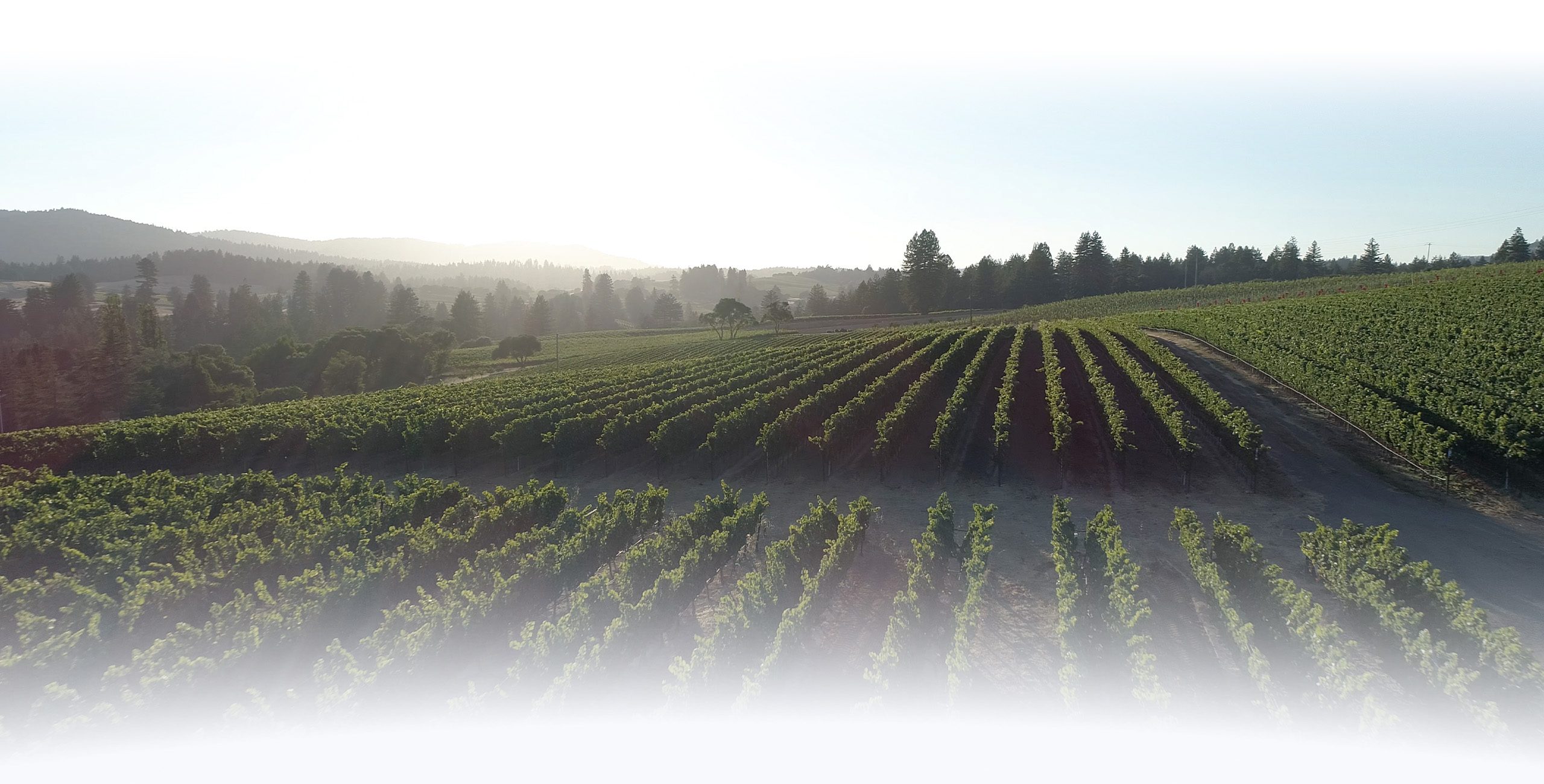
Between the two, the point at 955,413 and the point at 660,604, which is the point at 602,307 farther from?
the point at 660,604

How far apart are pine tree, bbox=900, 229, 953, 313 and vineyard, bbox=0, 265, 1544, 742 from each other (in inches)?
3178

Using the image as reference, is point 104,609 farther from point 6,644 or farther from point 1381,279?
point 1381,279

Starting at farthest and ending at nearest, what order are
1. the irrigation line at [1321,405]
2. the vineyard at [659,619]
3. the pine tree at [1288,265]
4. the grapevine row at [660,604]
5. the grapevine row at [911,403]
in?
the pine tree at [1288,265] < the grapevine row at [911,403] < the irrigation line at [1321,405] < the grapevine row at [660,604] < the vineyard at [659,619]

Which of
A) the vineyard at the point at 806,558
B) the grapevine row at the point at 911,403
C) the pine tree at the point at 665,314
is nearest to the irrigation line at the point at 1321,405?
the vineyard at the point at 806,558

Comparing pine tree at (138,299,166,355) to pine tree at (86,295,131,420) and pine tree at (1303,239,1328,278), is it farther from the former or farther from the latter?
pine tree at (1303,239,1328,278)

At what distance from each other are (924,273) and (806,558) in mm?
106074

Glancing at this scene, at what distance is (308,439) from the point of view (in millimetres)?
27031

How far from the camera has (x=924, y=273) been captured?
4478 inches

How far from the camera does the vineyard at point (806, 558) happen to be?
912 cm

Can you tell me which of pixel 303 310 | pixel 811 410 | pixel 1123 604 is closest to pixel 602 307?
pixel 303 310

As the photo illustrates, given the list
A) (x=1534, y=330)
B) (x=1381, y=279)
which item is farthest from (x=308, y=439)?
(x=1381, y=279)

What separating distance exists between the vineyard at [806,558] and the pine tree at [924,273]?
265ft

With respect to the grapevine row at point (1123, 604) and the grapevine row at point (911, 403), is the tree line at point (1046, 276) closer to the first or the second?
the grapevine row at point (911, 403)

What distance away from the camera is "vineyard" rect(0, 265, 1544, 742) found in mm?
9117
